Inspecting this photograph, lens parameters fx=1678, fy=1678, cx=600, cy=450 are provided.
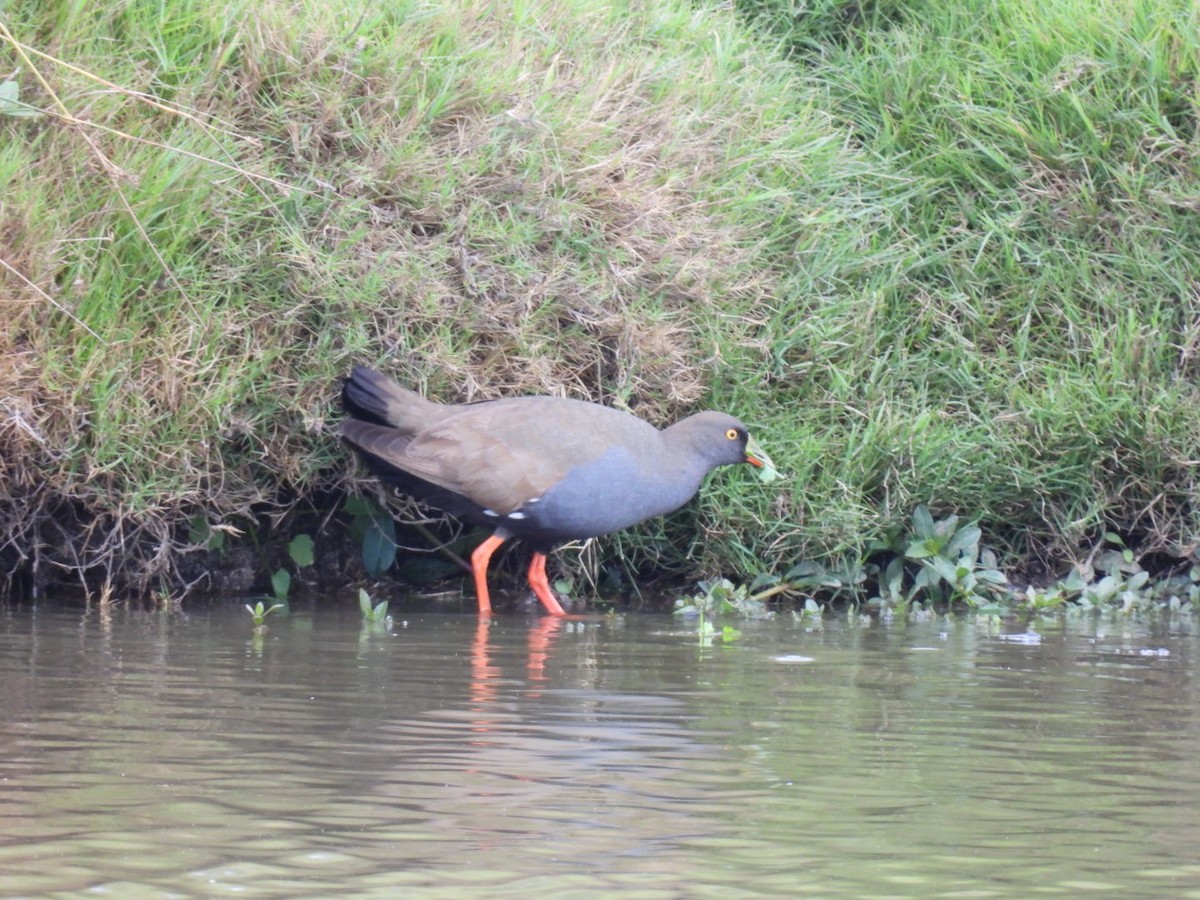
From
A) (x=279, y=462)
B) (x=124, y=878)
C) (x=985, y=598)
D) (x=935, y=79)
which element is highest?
(x=935, y=79)

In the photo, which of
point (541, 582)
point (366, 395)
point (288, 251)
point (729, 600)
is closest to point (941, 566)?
point (729, 600)

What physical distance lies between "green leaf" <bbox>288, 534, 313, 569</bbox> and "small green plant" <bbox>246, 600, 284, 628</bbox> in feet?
0.76

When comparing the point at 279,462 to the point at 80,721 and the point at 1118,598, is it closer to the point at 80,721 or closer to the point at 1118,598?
the point at 80,721

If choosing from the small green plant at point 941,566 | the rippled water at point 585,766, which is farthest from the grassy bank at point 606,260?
the rippled water at point 585,766

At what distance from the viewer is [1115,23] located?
26.4 feet

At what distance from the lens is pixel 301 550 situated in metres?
6.84

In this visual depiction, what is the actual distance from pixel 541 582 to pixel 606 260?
4.52 feet

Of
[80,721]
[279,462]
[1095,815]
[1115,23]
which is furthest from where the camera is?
[1115,23]

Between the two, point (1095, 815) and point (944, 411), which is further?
point (944, 411)

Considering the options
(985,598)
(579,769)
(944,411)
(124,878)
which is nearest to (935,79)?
(944,411)

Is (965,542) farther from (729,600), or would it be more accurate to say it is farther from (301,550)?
(301,550)

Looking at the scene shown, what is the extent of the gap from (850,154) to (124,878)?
623cm

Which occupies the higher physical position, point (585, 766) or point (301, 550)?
point (301, 550)

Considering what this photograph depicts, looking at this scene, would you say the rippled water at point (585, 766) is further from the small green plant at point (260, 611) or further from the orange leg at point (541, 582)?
the orange leg at point (541, 582)
